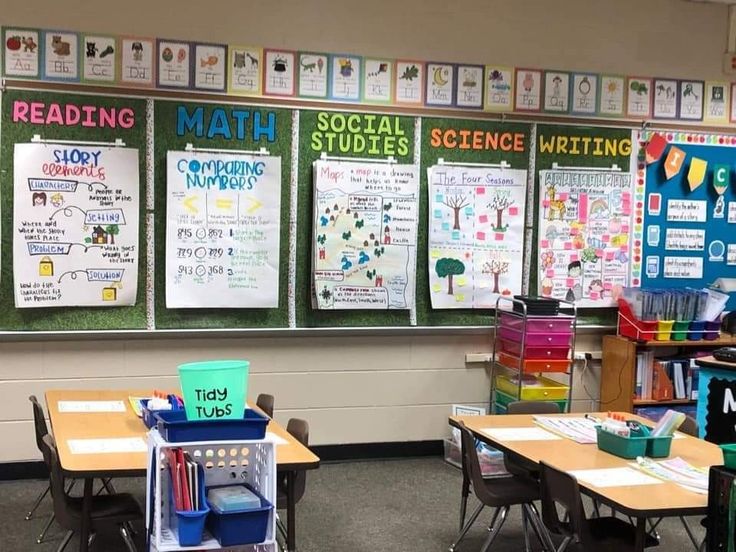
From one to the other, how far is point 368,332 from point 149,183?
1.63 meters

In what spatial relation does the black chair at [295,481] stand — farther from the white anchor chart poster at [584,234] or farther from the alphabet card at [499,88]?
the alphabet card at [499,88]

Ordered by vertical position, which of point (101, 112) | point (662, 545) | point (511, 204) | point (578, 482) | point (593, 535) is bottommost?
point (662, 545)

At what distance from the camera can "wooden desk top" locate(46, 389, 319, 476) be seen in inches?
115

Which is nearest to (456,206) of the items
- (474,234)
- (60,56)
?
(474,234)

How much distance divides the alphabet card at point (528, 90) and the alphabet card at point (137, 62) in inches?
92.2

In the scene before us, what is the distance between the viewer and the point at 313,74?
524 centimetres

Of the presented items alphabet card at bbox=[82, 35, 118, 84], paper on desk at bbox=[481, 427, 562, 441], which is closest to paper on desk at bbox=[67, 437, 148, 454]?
paper on desk at bbox=[481, 427, 562, 441]

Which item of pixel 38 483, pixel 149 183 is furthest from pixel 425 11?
pixel 38 483

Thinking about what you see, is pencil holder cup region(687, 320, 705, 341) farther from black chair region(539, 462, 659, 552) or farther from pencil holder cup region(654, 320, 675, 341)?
black chair region(539, 462, 659, 552)

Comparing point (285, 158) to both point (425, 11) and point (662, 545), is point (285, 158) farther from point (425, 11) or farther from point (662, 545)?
point (662, 545)

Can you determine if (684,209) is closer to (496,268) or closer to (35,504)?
(496,268)

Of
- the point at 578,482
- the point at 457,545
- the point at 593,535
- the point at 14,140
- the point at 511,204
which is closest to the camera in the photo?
the point at 578,482

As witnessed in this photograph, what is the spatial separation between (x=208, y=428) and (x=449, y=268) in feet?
10.8

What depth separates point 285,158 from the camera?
5223mm
